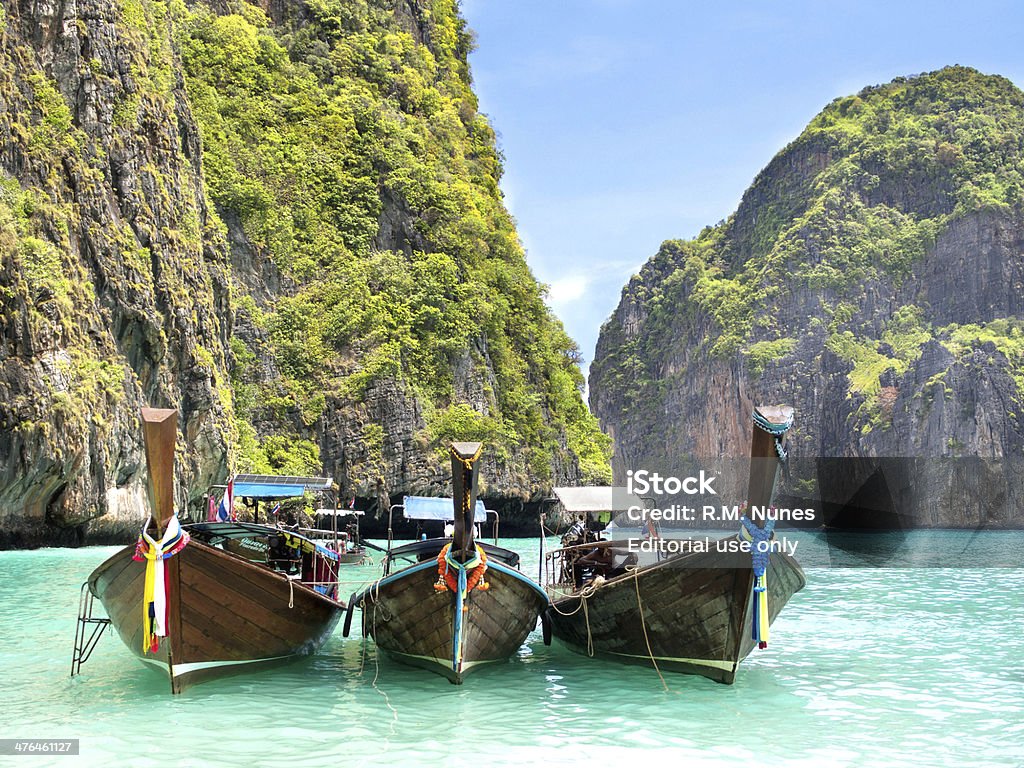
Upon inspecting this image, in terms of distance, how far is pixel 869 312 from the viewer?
94688 millimetres

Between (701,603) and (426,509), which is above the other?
(426,509)


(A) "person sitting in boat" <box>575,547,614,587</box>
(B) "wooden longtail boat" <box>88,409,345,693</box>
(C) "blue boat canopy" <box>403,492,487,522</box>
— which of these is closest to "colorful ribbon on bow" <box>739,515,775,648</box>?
(A) "person sitting in boat" <box>575,547,614,587</box>

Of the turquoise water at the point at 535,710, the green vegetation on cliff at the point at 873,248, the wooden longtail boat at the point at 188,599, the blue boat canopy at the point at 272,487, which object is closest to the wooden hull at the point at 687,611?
the turquoise water at the point at 535,710

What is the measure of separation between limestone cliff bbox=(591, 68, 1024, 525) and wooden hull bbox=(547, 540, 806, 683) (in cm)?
6677

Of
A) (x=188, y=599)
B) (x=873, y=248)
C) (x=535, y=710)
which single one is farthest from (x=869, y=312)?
(x=188, y=599)

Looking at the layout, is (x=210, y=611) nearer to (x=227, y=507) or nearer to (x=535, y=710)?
(x=535, y=710)

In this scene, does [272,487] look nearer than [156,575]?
No

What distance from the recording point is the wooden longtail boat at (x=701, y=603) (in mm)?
9977

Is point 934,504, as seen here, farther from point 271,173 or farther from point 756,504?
point 756,504

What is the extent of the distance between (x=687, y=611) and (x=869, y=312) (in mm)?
91505

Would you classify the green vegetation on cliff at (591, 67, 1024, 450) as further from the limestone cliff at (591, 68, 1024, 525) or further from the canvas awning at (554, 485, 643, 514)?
the canvas awning at (554, 485, 643, 514)

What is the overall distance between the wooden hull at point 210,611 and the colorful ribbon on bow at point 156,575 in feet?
0.57

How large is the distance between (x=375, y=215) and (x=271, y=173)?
18.5ft

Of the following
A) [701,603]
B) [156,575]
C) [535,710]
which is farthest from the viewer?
[701,603]
